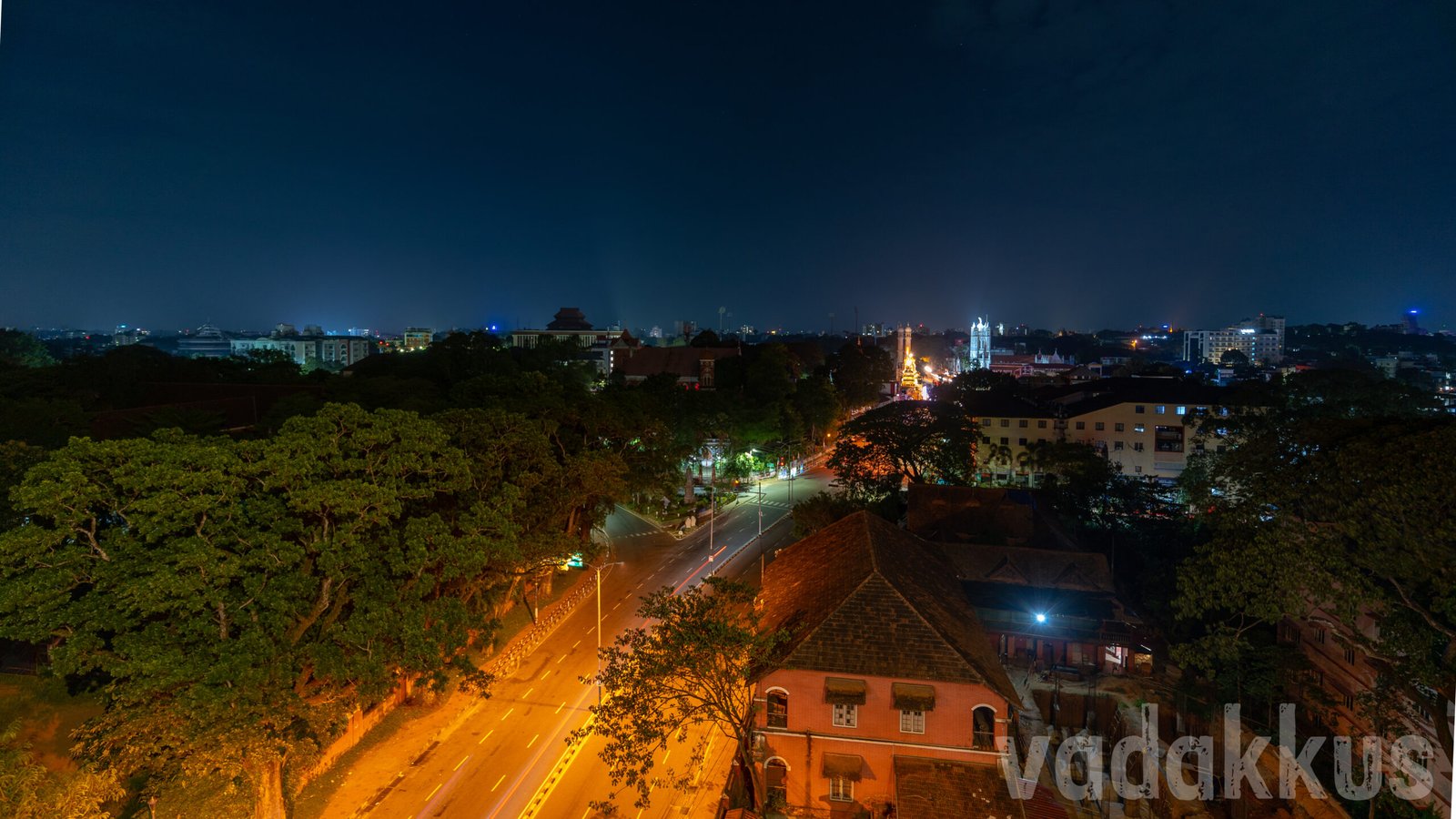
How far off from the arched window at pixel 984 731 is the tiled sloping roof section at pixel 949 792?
15.2 inches

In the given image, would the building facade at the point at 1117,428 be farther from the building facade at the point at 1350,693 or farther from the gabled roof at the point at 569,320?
the gabled roof at the point at 569,320

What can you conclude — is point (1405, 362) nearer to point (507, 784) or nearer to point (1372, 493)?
point (1372, 493)

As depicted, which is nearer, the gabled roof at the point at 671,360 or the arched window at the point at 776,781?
the arched window at the point at 776,781

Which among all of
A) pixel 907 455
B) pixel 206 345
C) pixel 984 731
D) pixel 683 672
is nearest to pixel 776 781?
pixel 683 672

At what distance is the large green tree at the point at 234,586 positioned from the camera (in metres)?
11.2

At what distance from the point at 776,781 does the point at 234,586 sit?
11561 millimetres

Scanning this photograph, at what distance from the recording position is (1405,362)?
8950 centimetres

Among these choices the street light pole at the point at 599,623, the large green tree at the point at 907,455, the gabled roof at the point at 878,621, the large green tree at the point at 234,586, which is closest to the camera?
the large green tree at the point at 234,586

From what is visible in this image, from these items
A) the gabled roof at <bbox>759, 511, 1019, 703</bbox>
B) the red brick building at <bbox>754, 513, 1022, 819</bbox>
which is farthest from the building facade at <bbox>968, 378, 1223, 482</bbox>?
the red brick building at <bbox>754, 513, 1022, 819</bbox>

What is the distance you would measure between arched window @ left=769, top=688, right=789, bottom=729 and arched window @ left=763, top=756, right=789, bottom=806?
68 centimetres

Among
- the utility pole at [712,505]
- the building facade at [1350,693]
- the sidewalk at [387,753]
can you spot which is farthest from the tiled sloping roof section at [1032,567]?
the sidewalk at [387,753]

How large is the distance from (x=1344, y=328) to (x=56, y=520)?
20017 centimetres

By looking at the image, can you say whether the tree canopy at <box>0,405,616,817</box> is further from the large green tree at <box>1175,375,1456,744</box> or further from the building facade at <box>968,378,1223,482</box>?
the building facade at <box>968,378,1223,482</box>

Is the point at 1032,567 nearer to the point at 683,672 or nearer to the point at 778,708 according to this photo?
the point at 778,708
